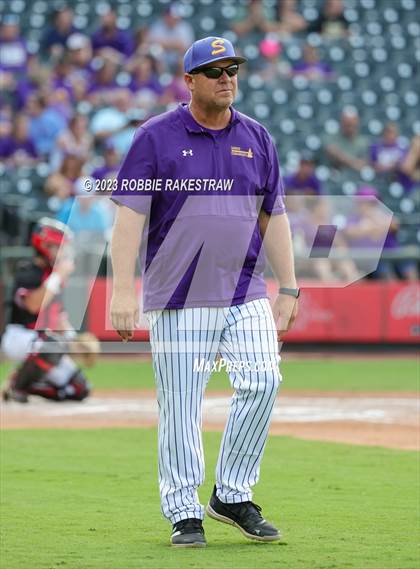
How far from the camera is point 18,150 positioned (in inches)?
678

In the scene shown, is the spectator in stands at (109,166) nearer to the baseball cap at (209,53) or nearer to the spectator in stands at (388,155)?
the spectator in stands at (388,155)

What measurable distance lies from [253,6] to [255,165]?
1589 cm

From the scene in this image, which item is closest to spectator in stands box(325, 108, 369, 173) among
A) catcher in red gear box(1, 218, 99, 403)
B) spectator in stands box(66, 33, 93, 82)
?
spectator in stands box(66, 33, 93, 82)

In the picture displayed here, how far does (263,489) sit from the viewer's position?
7.24m

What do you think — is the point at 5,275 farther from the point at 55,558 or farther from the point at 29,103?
the point at 55,558

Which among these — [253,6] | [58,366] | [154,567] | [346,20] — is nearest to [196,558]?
[154,567]

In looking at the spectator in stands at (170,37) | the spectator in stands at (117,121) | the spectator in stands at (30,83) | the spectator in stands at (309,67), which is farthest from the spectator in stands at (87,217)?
the spectator in stands at (309,67)

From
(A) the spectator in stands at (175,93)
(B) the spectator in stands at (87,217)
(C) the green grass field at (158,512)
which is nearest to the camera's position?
(C) the green grass field at (158,512)

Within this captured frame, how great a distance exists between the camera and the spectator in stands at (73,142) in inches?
654

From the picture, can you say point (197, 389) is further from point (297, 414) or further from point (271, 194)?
point (297, 414)

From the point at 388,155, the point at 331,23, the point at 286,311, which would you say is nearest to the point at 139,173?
the point at 286,311

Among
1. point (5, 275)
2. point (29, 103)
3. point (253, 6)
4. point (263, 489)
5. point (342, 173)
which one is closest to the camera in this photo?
point (263, 489)

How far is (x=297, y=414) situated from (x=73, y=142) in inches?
271

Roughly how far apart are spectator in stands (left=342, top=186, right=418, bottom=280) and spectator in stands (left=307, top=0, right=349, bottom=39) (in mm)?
5228
